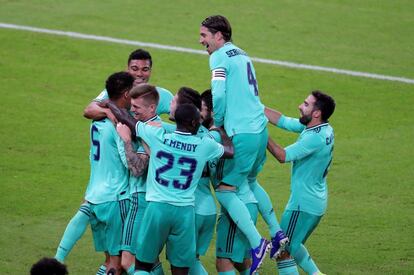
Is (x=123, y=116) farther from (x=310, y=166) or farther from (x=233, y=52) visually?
(x=310, y=166)

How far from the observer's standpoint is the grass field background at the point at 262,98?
41.7 ft

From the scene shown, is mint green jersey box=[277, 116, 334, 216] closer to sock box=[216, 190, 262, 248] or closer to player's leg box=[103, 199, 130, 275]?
sock box=[216, 190, 262, 248]

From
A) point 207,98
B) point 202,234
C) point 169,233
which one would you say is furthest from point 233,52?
point 169,233

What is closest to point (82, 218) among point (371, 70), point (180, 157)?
point (180, 157)

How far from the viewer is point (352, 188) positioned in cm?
1459

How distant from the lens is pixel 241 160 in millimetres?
10641

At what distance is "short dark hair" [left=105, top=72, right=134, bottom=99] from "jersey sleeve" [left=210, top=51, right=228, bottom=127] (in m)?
0.81

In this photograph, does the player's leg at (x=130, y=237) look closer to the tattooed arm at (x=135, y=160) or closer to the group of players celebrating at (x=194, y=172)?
the group of players celebrating at (x=194, y=172)

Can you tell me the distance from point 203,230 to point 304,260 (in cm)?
121

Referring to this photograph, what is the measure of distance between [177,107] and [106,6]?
12416 millimetres

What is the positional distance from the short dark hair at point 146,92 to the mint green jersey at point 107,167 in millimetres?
521

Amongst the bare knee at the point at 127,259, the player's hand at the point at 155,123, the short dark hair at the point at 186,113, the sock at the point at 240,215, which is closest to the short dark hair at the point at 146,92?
the player's hand at the point at 155,123

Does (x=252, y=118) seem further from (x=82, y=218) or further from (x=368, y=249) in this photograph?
(x=368, y=249)

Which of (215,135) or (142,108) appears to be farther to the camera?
(215,135)
